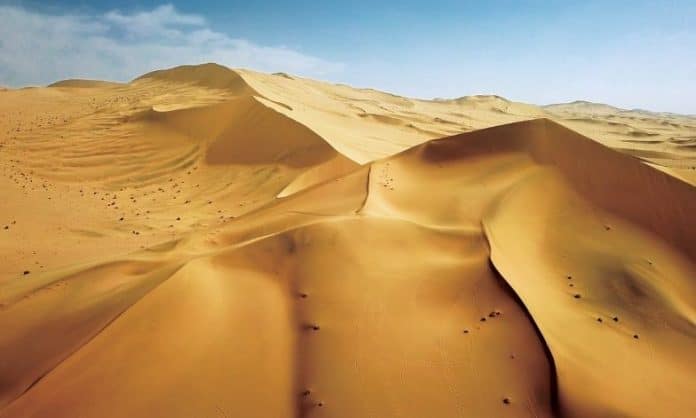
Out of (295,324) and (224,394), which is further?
(295,324)

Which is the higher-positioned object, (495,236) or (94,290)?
(495,236)

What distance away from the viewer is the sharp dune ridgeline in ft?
7.52

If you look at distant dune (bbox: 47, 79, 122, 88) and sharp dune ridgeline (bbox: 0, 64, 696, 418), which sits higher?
distant dune (bbox: 47, 79, 122, 88)

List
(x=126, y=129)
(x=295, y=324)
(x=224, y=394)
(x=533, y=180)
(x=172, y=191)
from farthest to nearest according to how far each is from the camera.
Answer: (x=126, y=129), (x=172, y=191), (x=533, y=180), (x=295, y=324), (x=224, y=394)

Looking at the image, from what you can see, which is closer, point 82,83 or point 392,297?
point 392,297

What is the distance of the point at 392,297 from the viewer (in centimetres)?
291

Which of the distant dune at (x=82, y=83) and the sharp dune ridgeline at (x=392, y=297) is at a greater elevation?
the distant dune at (x=82, y=83)

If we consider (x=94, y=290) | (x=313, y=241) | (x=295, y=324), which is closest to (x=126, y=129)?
(x=94, y=290)

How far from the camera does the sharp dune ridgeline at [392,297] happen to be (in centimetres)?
229

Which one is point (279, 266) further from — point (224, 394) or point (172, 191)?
→ point (172, 191)

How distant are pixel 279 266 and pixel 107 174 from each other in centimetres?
671

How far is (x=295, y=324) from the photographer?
274 centimetres

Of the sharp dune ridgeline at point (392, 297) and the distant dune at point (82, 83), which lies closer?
the sharp dune ridgeline at point (392, 297)

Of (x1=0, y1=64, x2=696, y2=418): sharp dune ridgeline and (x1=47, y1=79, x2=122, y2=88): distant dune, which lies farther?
(x1=47, y1=79, x2=122, y2=88): distant dune
